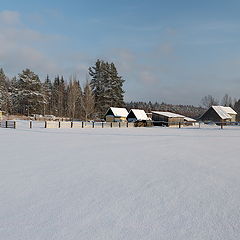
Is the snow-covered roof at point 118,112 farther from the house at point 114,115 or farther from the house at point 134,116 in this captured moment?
the house at point 134,116

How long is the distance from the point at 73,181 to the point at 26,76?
60.5 m

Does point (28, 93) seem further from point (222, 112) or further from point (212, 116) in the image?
point (222, 112)

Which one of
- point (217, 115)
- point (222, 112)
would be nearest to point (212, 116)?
point (217, 115)

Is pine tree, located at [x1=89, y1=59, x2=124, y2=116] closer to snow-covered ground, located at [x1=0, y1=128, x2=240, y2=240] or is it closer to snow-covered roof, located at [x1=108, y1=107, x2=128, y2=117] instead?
snow-covered roof, located at [x1=108, y1=107, x2=128, y2=117]

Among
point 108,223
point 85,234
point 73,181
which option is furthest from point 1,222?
point 73,181

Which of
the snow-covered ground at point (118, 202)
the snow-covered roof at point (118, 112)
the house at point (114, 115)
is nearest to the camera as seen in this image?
the snow-covered ground at point (118, 202)

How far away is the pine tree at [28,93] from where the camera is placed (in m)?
58.8

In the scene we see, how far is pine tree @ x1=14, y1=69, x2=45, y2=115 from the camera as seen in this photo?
2317 inches

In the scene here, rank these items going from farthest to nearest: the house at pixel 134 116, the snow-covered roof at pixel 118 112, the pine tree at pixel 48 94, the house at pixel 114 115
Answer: the pine tree at pixel 48 94, the snow-covered roof at pixel 118 112, the house at pixel 114 115, the house at pixel 134 116

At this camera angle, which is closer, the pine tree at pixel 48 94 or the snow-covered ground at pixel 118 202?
the snow-covered ground at pixel 118 202

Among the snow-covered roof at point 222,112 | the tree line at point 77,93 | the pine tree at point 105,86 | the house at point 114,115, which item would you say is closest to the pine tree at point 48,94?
the tree line at point 77,93

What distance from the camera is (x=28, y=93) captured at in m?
59.0

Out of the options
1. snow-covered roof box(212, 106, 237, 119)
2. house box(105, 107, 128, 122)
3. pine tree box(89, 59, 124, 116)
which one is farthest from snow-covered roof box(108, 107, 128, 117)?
snow-covered roof box(212, 106, 237, 119)

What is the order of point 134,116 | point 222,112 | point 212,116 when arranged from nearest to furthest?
point 134,116 → point 212,116 → point 222,112
